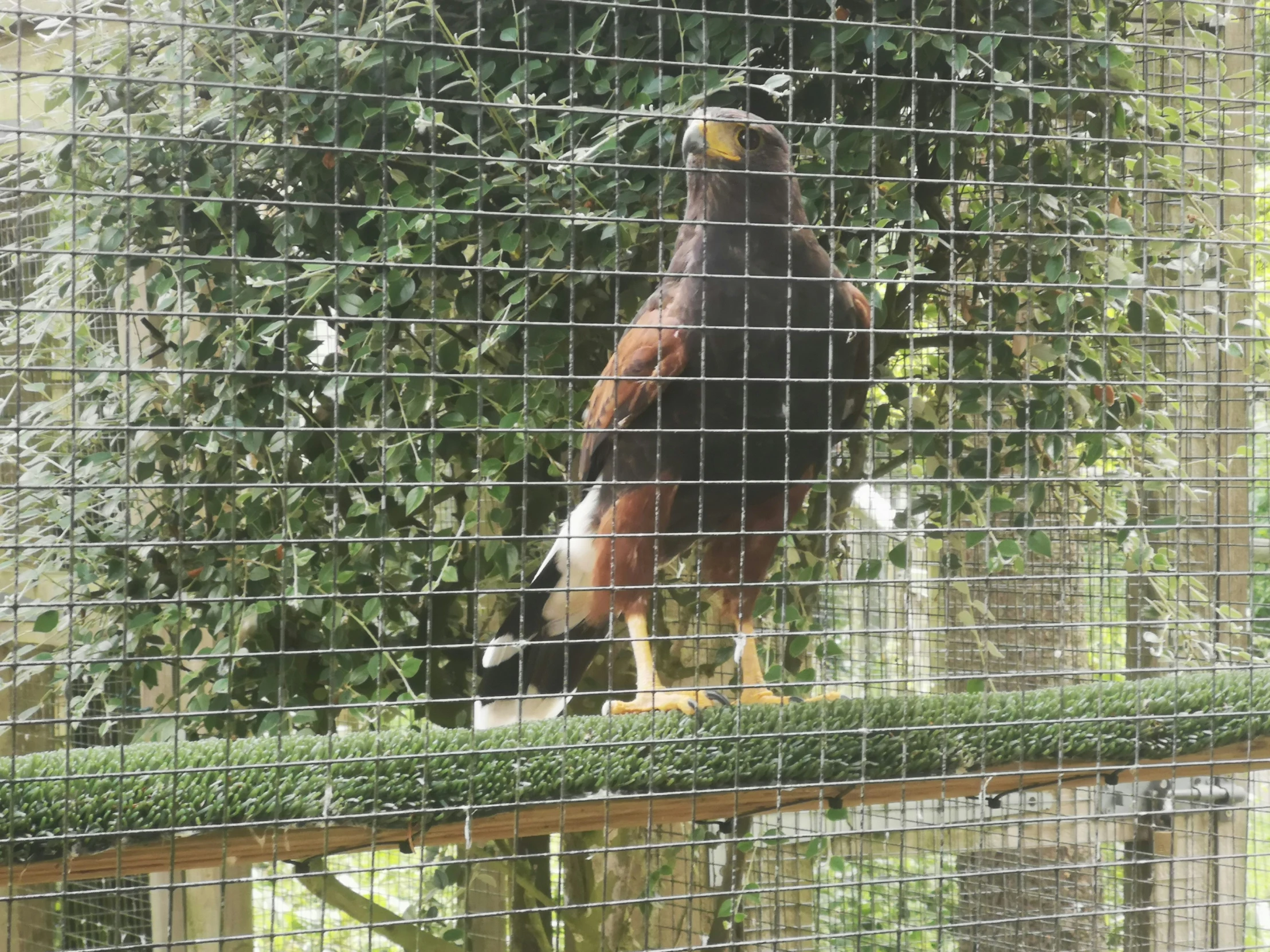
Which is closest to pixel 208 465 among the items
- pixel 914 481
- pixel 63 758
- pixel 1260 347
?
pixel 63 758

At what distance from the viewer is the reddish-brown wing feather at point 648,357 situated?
1790 mm

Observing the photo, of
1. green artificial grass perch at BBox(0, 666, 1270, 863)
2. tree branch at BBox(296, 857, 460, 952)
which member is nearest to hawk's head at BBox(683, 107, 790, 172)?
green artificial grass perch at BBox(0, 666, 1270, 863)

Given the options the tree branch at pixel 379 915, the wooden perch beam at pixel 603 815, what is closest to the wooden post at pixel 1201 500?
the wooden perch beam at pixel 603 815

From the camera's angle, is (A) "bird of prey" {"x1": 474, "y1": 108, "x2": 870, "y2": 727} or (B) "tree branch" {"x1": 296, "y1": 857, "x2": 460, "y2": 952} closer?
(A) "bird of prey" {"x1": 474, "y1": 108, "x2": 870, "y2": 727}

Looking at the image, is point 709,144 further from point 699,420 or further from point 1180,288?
point 1180,288

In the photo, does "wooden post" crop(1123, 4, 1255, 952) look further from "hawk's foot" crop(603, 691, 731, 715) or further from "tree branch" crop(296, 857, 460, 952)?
"tree branch" crop(296, 857, 460, 952)

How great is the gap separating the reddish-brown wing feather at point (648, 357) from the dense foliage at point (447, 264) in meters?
0.10

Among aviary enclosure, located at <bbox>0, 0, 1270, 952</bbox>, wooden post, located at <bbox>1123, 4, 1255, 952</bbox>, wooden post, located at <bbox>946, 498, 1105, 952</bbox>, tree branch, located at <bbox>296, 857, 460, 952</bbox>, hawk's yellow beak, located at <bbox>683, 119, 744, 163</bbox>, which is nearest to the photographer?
aviary enclosure, located at <bbox>0, 0, 1270, 952</bbox>

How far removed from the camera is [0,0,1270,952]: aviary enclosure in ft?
5.21

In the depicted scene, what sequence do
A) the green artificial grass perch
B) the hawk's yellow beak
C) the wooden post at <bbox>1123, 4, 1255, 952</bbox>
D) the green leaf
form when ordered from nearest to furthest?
the green artificial grass perch < the hawk's yellow beak < the green leaf < the wooden post at <bbox>1123, 4, 1255, 952</bbox>

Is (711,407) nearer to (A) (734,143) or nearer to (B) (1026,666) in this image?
(A) (734,143)

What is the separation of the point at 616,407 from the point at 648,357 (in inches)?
7.0

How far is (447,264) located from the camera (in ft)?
6.09

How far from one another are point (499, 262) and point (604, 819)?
956mm
